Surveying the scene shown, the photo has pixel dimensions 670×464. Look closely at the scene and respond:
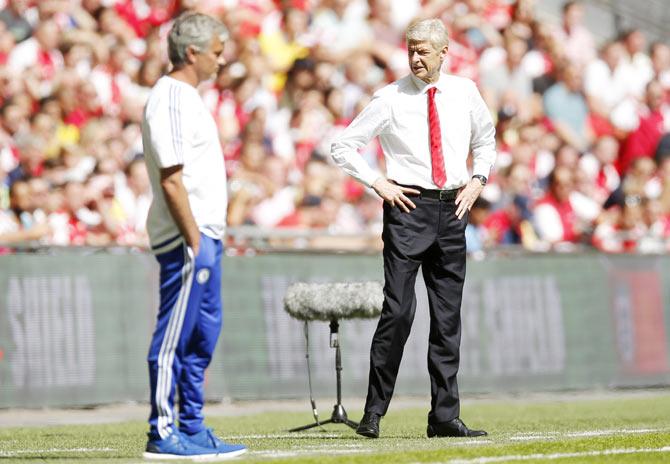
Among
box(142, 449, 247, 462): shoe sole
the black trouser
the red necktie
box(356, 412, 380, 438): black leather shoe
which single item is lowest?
box(356, 412, 380, 438): black leather shoe

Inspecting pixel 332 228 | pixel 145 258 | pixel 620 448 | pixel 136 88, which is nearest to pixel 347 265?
pixel 332 228

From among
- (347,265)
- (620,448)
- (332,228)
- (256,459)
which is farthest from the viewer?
(332,228)

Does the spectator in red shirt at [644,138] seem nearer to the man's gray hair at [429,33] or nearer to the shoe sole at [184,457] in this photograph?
the man's gray hair at [429,33]

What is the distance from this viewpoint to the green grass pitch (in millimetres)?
7129

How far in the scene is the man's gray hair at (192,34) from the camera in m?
7.02

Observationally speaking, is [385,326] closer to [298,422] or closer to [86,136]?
[298,422]

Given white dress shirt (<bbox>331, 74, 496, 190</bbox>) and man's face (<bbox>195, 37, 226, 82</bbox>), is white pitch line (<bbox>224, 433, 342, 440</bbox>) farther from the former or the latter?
man's face (<bbox>195, 37, 226, 82</bbox>)

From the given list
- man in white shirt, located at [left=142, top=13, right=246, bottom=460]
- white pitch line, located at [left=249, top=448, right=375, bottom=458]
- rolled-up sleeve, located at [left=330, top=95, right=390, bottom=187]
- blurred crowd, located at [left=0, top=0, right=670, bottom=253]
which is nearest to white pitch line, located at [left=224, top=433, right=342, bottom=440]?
white pitch line, located at [left=249, top=448, right=375, bottom=458]

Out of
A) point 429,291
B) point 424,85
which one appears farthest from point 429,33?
→ point 429,291

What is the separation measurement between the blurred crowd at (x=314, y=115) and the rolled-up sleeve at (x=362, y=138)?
4554 millimetres

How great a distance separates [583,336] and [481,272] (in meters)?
1.44

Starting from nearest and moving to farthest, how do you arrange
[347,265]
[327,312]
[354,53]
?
1. [327,312]
2. [347,265]
3. [354,53]

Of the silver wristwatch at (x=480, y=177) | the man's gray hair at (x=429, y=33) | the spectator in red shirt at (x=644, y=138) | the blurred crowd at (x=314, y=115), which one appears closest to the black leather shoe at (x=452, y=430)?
the silver wristwatch at (x=480, y=177)

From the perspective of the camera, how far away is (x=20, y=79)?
1468cm
